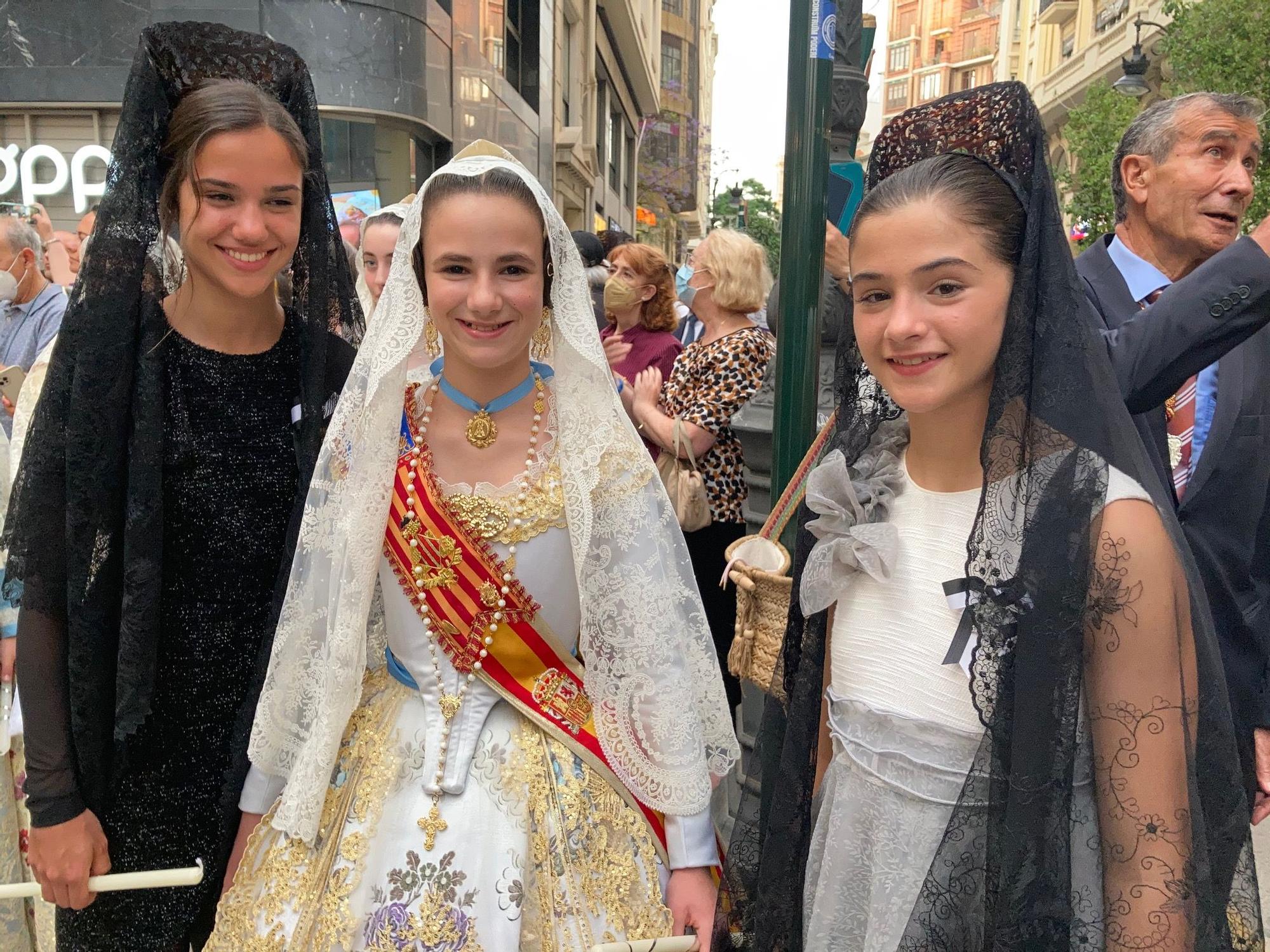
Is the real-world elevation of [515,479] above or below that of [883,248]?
below

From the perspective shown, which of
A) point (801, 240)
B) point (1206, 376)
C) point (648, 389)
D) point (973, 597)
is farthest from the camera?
point (648, 389)

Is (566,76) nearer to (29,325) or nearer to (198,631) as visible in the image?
(29,325)

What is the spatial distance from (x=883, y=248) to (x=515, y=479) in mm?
849

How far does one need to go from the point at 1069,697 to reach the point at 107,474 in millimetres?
1756

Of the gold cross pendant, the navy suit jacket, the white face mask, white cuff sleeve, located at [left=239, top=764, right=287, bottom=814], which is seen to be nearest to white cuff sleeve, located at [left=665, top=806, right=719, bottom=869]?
the gold cross pendant

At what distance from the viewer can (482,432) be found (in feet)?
6.56

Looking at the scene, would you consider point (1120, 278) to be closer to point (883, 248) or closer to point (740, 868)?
point (883, 248)

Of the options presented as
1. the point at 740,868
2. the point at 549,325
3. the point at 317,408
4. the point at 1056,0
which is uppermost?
the point at 1056,0

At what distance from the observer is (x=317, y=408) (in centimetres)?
211

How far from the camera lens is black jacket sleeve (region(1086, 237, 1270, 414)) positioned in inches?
76.5

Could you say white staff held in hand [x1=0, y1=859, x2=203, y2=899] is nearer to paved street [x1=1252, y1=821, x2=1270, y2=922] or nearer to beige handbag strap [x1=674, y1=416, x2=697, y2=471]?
beige handbag strap [x1=674, y1=416, x2=697, y2=471]

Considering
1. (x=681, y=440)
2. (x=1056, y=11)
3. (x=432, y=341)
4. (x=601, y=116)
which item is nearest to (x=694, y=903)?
(x=432, y=341)

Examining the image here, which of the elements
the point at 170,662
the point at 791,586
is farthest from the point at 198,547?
the point at 791,586

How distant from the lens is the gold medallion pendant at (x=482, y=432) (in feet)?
6.55
